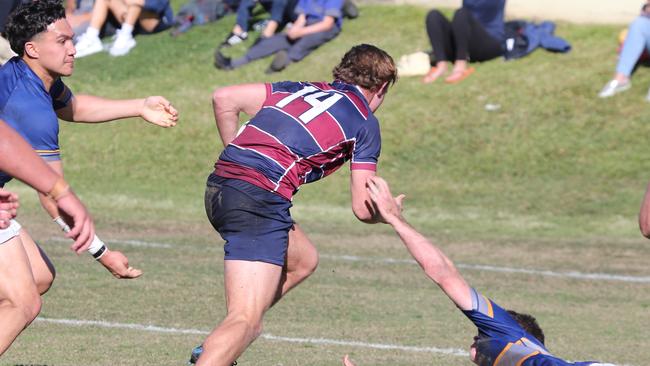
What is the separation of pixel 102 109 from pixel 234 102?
710mm

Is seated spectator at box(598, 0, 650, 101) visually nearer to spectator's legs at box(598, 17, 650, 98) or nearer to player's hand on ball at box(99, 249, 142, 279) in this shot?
spectator's legs at box(598, 17, 650, 98)

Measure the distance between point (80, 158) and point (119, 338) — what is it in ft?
28.4

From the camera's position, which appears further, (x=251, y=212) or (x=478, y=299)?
Result: (x=251, y=212)

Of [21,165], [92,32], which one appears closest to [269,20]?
[92,32]

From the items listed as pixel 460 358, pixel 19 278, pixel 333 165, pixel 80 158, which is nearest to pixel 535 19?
pixel 80 158

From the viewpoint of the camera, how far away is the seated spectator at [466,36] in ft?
51.2

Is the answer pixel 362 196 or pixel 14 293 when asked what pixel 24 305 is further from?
pixel 362 196

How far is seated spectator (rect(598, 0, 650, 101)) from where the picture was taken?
14586mm

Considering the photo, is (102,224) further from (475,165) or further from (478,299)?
(478,299)

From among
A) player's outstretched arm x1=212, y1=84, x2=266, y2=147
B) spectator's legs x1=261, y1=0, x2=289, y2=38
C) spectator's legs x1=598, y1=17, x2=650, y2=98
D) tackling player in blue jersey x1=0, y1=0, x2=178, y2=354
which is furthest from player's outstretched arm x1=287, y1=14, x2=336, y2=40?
tackling player in blue jersey x1=0, y1=0, x2=178, y2=354

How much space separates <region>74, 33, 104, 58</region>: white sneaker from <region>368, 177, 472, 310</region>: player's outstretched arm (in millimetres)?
13723

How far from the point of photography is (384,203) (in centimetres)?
546

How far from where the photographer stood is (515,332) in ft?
16.8

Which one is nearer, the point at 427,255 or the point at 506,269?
the point at 427,255
